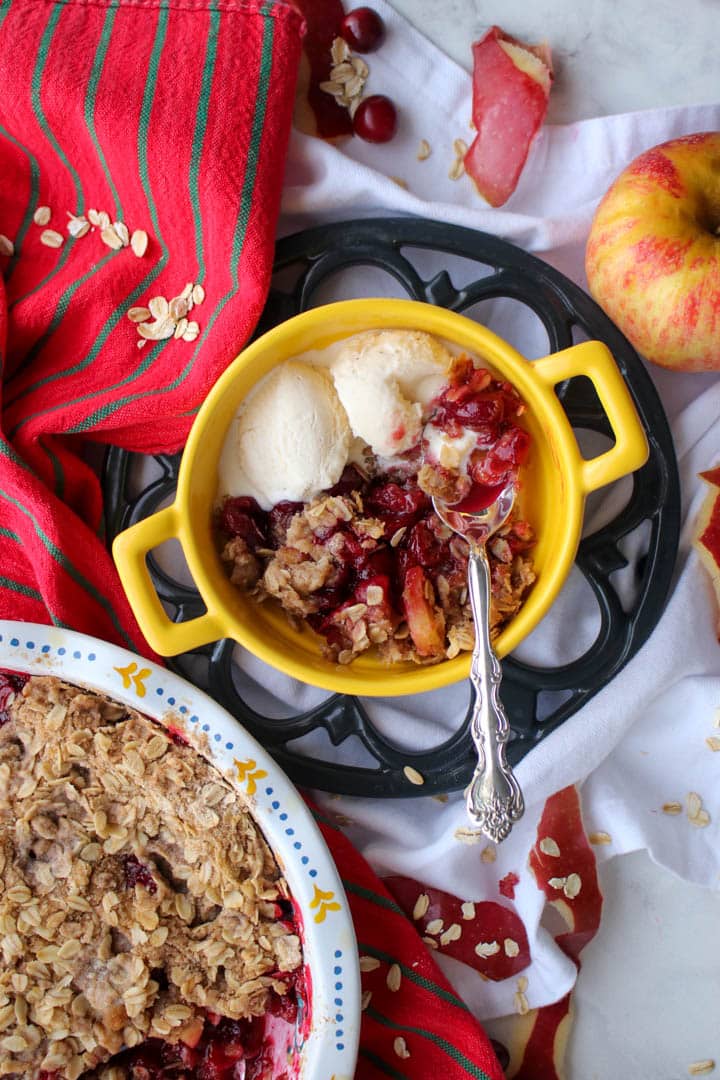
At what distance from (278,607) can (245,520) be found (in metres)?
0.15

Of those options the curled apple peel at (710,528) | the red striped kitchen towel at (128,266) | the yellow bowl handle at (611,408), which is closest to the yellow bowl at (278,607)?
the yellow bowl handle at (611,408)

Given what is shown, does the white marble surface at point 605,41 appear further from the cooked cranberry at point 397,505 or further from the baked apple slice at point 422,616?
the baked apple slice at point 422,616

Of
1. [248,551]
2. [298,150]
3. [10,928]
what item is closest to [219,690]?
[248,551]

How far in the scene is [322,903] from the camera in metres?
1.23

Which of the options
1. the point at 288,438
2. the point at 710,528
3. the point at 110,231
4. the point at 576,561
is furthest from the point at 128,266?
the point at 710,528

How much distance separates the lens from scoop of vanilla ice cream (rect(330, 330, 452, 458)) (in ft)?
4.25

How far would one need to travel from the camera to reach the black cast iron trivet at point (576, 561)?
4.50 feet

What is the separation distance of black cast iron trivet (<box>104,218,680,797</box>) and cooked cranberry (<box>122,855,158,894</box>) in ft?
0.87

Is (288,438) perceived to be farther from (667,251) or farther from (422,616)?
(667,251)

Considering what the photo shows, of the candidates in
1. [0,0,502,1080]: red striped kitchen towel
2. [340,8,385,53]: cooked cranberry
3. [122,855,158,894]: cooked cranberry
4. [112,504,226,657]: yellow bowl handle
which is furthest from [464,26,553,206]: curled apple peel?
[122,855,158,894]: cooked cranberry

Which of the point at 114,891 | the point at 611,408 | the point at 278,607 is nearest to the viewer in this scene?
A: the point at 611,408

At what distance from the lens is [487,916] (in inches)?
59.6

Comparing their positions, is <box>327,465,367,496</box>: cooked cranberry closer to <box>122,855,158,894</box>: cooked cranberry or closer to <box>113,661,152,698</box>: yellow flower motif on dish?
→ <box>113,661,152,698</box>: yellow flower motif on dish

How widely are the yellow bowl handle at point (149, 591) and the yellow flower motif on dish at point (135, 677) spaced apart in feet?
Answer: 0.18
